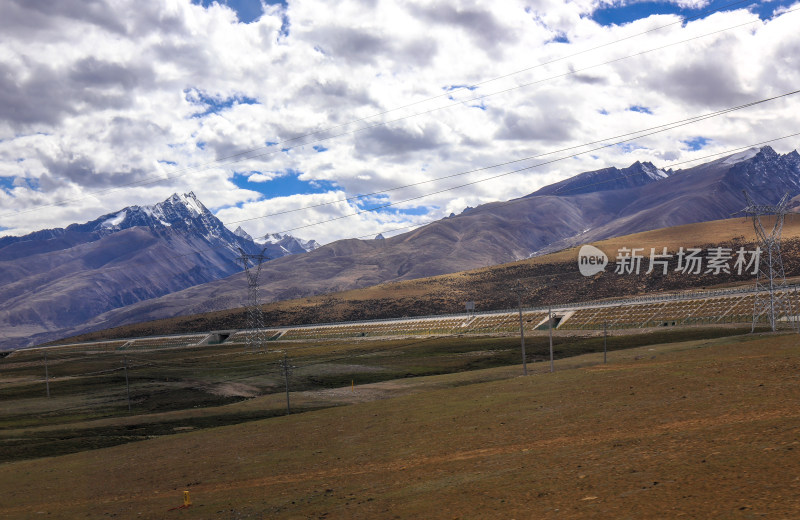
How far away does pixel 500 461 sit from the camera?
3055 cm

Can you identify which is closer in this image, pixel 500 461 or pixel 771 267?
pixel 500 461

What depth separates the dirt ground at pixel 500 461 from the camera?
22.0m

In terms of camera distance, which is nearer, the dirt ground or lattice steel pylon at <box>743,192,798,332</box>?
the dirt ground

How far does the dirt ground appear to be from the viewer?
72.2ft

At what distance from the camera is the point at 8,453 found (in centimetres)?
5728

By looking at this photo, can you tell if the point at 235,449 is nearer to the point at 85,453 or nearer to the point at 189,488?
the point at 189,488

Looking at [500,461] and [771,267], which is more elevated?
[771,267]

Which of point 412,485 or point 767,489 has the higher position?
point 767,489

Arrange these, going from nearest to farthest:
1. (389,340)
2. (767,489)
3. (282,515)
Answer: (767,489) → (282,515) → (389,340)

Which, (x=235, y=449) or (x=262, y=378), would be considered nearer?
(x=235, y=449)

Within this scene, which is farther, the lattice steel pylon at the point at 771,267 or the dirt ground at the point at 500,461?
the lattice steel pylon at the point at 771,267

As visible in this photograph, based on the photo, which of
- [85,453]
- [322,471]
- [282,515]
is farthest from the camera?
[85,453]

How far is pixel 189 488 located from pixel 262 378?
227ft

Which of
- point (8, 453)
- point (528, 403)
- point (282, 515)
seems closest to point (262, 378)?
point (8, 453)
